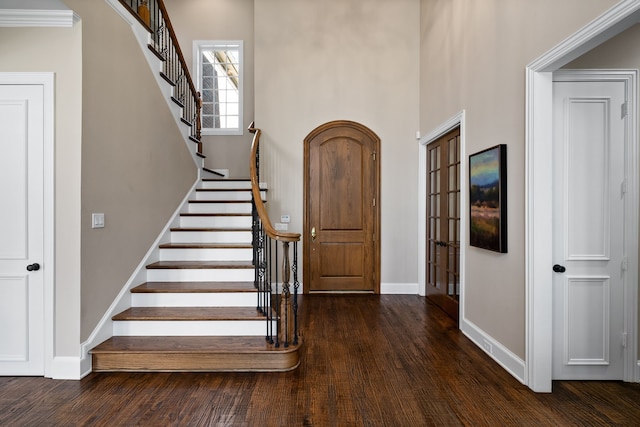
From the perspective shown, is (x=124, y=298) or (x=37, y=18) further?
(x=124, y=298)

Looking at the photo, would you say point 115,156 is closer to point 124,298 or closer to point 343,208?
point 124,298

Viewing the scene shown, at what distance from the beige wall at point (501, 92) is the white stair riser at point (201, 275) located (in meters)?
2.32

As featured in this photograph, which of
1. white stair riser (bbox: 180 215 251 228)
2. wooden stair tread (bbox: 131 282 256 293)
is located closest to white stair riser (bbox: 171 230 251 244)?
white stair riser (bbox: 180 215 251 228)

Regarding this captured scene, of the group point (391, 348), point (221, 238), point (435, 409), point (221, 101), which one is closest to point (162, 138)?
point (221, 238)

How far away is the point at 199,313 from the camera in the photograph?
317cm

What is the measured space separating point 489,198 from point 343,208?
2469mm

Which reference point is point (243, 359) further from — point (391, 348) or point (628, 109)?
point (628, 109)

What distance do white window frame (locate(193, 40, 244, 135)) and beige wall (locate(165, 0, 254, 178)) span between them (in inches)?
2.4

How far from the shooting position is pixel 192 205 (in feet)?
15.9

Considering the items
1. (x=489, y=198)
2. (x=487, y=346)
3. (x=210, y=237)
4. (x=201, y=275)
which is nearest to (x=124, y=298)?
(x=201, y=275)

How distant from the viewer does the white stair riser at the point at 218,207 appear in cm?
484

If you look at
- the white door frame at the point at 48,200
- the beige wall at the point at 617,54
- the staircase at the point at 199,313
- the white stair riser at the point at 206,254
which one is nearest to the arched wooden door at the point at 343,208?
the staircase at the point at 199,313

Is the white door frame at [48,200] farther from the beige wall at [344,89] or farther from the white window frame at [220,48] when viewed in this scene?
the white window frame at [220,48]

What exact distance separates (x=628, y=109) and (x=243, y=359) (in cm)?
350
